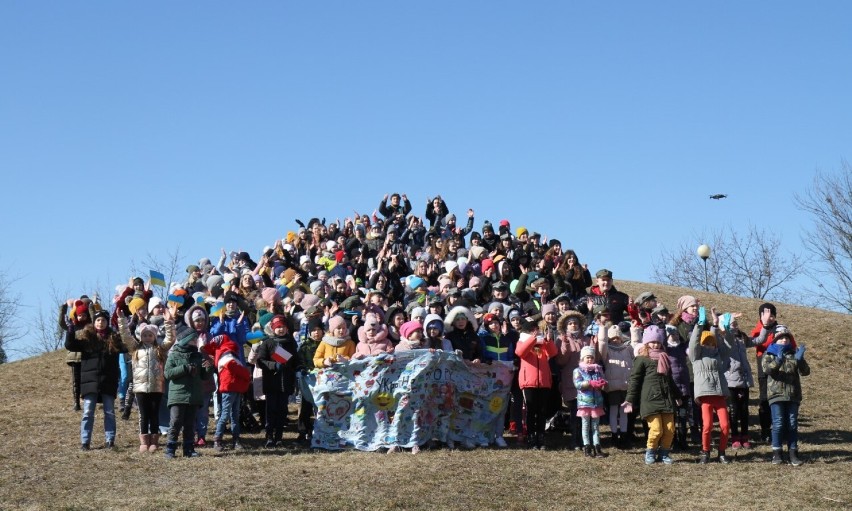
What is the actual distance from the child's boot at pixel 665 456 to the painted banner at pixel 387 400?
8.80 ft

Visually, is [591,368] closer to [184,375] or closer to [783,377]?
[783,377]

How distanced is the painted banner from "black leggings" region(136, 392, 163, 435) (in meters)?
2.10

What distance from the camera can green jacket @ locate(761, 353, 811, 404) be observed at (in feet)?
43.0

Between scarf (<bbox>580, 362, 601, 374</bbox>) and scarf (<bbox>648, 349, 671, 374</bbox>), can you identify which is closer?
scarf (<bbox>648, 349, 671, 374</bbox>)

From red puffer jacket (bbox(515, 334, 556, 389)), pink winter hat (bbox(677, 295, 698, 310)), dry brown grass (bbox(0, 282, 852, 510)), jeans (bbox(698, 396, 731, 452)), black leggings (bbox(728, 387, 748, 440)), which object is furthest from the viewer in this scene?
pink winter hat (bbox(677, 295, 698, 310))

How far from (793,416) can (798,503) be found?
80.3 inches

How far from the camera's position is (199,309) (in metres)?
14.0

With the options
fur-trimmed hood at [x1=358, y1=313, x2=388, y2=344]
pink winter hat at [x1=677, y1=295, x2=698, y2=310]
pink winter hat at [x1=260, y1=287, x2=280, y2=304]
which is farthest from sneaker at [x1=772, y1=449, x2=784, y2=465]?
pink winter hat at [x1=260, y1=287, x2=280, y2=304]

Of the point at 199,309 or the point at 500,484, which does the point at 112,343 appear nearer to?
the point at 199,309

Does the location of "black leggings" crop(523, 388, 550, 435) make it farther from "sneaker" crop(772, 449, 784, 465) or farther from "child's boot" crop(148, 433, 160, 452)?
"child's boot" crop(148, 433, 160, 452)

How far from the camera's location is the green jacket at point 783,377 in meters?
13.1

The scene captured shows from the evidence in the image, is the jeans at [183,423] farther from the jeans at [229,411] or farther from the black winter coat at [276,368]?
the black winter coat at [276,368]

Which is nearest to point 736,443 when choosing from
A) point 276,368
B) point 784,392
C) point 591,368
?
point 784,392

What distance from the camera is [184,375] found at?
43.3ft
